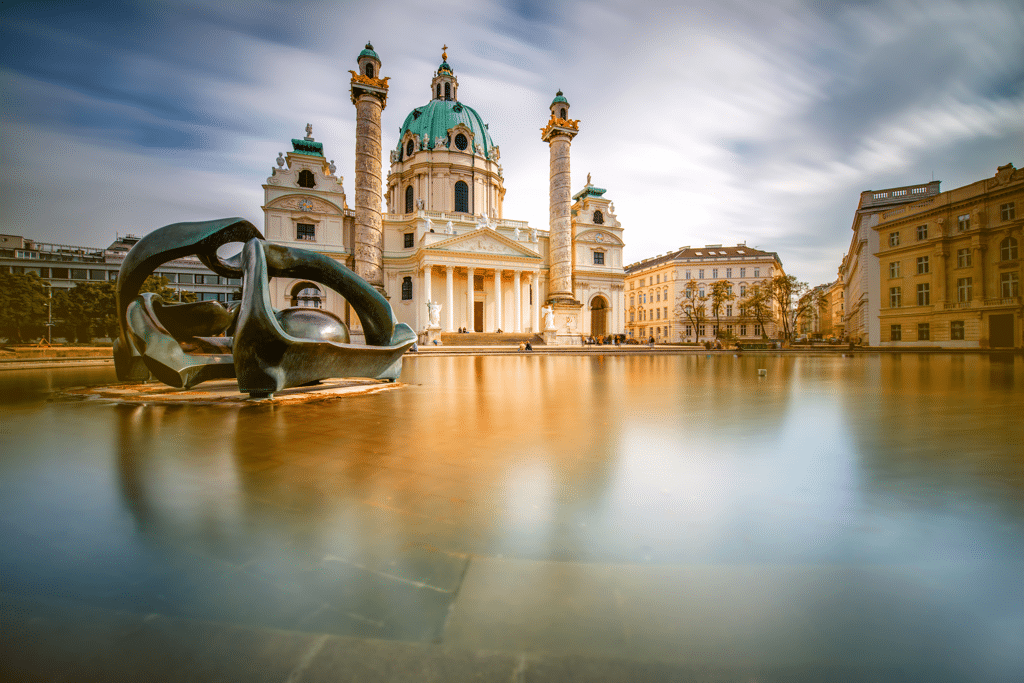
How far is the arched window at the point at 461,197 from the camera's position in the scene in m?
50.0

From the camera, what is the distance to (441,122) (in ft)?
169

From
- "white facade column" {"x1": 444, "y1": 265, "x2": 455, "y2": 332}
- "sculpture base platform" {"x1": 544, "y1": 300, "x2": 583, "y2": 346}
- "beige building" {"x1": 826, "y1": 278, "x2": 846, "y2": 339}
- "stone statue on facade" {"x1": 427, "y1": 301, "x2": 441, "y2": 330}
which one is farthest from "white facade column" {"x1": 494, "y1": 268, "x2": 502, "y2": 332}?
"beige building" {"x1": 826, "y1": 278, "x2": 846, "y2": 339}

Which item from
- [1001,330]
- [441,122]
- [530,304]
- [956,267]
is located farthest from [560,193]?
[1001,330]

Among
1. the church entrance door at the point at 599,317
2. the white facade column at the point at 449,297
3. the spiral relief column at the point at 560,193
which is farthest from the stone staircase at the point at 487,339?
the church entrance door at the point at 599,317

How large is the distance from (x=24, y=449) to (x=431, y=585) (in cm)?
492

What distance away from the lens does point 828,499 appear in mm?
2770

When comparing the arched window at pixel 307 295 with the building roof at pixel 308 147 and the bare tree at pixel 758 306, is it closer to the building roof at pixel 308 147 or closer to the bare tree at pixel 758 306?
the building roof at pixel 308 147

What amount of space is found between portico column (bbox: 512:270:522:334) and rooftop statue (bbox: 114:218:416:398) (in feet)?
114

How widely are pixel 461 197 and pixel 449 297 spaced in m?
16.0

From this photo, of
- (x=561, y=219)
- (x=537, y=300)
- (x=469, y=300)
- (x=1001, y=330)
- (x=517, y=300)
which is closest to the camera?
(x=1001, y=330)

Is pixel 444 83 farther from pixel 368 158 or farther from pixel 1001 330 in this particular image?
pixel 1001 330

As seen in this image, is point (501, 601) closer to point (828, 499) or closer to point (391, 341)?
point (828, 499)

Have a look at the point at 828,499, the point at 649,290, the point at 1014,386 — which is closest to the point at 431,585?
the point at 828,499

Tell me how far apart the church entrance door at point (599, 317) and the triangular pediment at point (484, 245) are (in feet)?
40.4
